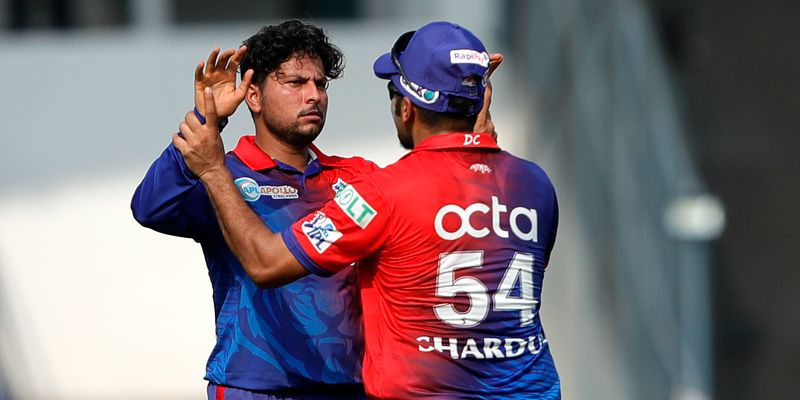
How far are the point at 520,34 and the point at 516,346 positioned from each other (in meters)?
6.23

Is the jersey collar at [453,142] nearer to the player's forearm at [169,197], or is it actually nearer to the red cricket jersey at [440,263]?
the red cricket jersey at [440,263]

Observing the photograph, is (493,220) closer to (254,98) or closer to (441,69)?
(441,69)

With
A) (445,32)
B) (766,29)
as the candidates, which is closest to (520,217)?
(445,32)

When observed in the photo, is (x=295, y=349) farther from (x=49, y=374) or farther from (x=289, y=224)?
(x=49, y=374)

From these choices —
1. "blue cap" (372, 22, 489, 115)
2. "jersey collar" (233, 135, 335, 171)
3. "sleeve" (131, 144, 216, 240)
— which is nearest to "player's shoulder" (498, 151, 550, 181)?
"blue cap" (372, 22, 489, 115)

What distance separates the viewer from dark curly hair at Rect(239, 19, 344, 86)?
419 cm

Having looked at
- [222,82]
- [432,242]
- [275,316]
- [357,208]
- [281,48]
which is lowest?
[275,316]

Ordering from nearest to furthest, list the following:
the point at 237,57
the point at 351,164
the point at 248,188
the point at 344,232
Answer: the point at 344,232, the point at 237,57, the point at 248,188, the point at 351,164

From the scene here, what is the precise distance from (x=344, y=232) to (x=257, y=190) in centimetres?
49

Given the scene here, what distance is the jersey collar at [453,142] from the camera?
12.6 ft

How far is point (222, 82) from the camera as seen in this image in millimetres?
3861

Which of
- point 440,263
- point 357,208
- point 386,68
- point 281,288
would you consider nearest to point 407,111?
point 386,68

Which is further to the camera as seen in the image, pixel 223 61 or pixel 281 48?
pixel 281 48

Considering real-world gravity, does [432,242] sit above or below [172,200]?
below
